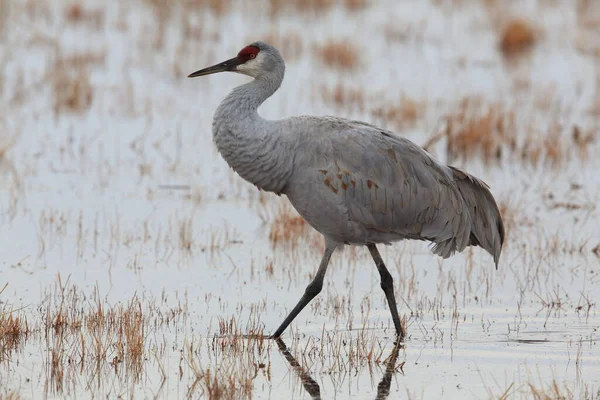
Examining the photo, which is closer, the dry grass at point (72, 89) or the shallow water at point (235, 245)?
the shallow water at point (235, 245)

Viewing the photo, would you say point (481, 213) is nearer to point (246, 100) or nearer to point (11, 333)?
point (246, 100)

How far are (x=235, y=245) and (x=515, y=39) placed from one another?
32.2ft

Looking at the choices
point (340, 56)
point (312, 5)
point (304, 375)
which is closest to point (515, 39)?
point (340, 56)

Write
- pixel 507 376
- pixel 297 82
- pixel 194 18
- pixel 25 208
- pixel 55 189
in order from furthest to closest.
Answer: pixel 194 18
pixel 297 82
pixel 55 189
pixel 25 208
pixel 507 376

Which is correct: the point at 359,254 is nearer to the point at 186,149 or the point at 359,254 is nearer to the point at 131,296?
the point at 131,296

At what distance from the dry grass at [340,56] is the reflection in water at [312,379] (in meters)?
9.32

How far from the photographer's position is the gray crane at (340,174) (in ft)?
21.9

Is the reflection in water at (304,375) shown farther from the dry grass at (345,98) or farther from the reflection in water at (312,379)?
the dry grass at (345,98)

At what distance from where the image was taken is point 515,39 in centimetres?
1747

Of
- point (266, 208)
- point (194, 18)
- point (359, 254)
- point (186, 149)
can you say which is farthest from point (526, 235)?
point (194, 18)

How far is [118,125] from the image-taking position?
40.4 feet

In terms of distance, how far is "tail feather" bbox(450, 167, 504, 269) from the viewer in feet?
23.7

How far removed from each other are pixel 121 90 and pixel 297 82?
89.2 inches

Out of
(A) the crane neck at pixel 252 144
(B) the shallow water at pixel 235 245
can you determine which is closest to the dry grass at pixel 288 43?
(B) the shallow water at pixel 235 245
